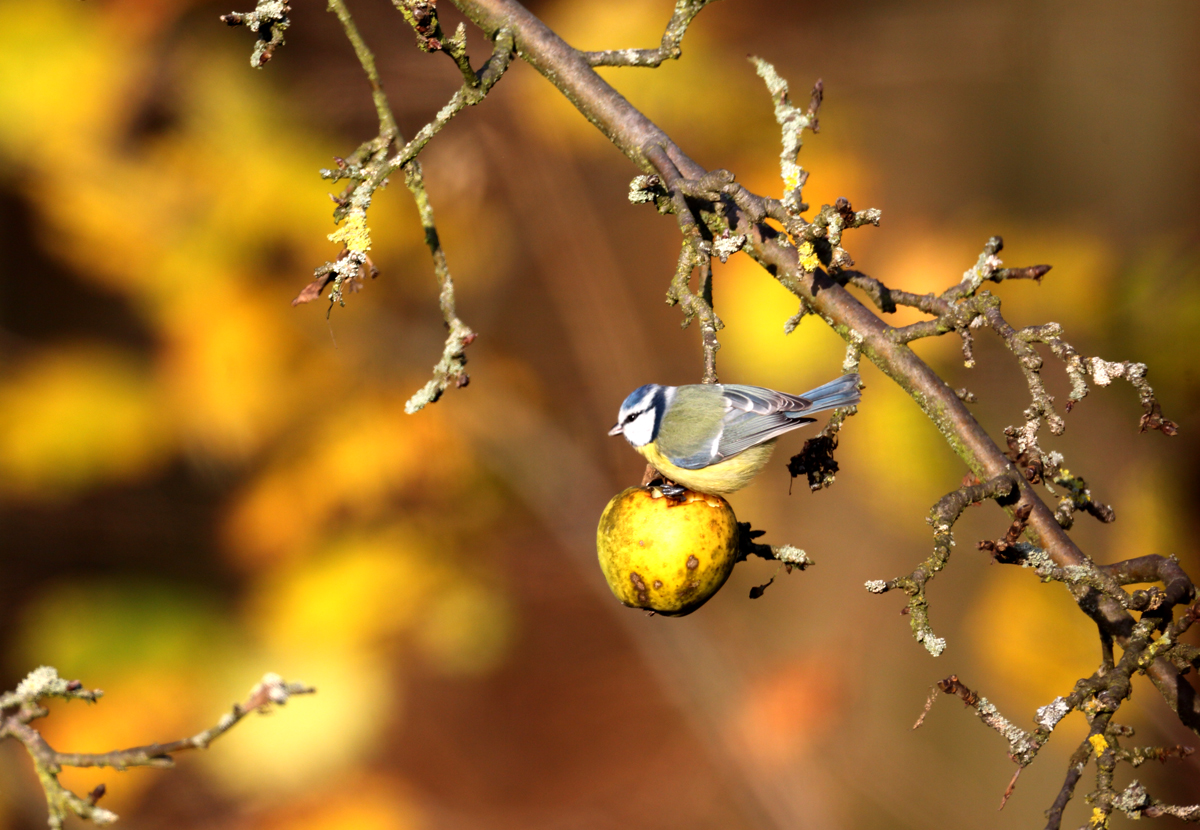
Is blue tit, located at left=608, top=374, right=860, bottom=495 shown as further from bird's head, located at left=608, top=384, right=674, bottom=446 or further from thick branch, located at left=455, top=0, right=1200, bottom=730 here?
thick branch, located at left=455, top=0, right=1200, bottom=730

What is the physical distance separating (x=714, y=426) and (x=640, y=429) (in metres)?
0.20

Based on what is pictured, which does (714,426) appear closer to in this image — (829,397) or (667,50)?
(829,397)

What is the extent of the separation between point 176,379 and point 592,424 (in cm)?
242

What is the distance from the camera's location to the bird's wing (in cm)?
211

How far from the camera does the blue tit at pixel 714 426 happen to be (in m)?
2.05

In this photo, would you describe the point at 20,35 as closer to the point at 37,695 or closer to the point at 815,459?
the point at 37,695

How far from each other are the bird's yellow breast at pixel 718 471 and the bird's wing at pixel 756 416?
4cm

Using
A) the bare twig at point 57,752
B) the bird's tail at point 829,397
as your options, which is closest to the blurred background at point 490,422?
the bird's tail at point 829,397

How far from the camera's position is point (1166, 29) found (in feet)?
13.1

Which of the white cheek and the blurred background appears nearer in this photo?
the white cheek

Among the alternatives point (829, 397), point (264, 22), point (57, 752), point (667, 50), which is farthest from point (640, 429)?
point (57, 752)

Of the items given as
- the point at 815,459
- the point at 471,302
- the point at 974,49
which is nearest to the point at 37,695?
the point at 815,459

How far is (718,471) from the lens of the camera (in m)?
2.07

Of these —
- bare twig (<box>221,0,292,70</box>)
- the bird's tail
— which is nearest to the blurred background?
the bird's tail
